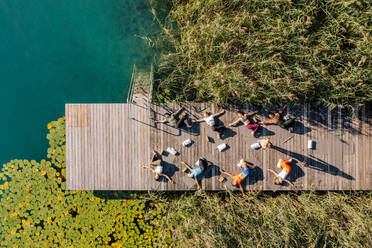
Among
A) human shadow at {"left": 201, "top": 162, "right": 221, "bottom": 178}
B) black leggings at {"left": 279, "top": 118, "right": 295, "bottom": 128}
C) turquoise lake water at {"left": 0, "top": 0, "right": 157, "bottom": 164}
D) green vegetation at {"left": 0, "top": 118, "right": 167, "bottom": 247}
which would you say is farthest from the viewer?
turquoise lake water at {"left": 0, "top": 0, "right": 157, "bottom": 164}

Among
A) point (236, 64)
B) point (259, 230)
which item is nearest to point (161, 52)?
point (236, 64)

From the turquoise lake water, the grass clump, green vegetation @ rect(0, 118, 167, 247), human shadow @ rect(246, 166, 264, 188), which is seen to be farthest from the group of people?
the turquoise lake water

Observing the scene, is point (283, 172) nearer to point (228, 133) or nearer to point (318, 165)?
point (318, 165)

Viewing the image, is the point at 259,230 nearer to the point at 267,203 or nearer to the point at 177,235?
the point at 267,203

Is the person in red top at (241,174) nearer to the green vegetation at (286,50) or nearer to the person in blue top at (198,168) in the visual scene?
the person in blue top at (198,168)

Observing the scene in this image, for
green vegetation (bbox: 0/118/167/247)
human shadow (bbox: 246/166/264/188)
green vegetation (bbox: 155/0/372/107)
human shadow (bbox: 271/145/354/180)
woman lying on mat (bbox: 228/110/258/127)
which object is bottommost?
green vegetation (bbox: 0/118/167/247)

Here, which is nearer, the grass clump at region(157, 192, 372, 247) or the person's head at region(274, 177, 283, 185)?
the grass clump at region(157, 192, 372, 247)

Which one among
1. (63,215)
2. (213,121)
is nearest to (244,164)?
(213,121)

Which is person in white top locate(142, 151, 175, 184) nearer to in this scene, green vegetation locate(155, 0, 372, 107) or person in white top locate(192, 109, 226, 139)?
person in white top locate(192, 109, 226, 139)
